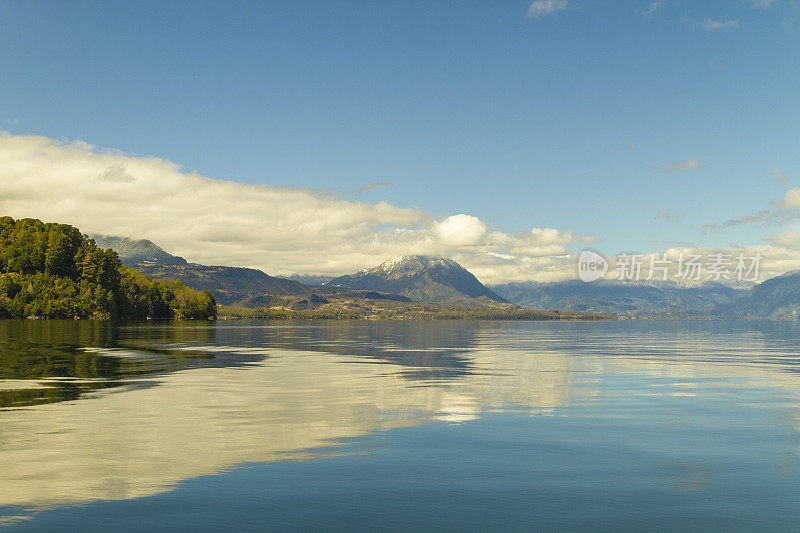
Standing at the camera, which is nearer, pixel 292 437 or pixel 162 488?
pixel 162 488

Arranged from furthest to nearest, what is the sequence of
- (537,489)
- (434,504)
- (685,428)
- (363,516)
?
1. (685,428)
2. (537,489)
3. (434,504)
4. (363,516)

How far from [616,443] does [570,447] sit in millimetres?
2204

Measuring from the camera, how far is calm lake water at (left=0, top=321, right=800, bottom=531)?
14.9 m

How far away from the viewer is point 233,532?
1368cm

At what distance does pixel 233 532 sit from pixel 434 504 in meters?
4.99

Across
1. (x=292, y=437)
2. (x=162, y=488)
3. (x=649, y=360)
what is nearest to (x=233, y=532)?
(x=162, y=488)

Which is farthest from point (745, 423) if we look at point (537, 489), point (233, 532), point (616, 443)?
point (233, 532)

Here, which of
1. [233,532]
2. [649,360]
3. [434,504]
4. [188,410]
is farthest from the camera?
[649,360]

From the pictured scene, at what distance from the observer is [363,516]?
14.8 metres

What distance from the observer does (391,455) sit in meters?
21.0

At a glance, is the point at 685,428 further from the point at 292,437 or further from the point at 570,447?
the point at 292,437

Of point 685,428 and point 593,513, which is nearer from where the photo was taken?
point 593,513

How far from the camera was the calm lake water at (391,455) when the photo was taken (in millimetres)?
14938

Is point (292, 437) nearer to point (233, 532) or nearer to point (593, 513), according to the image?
point (233, 532)
